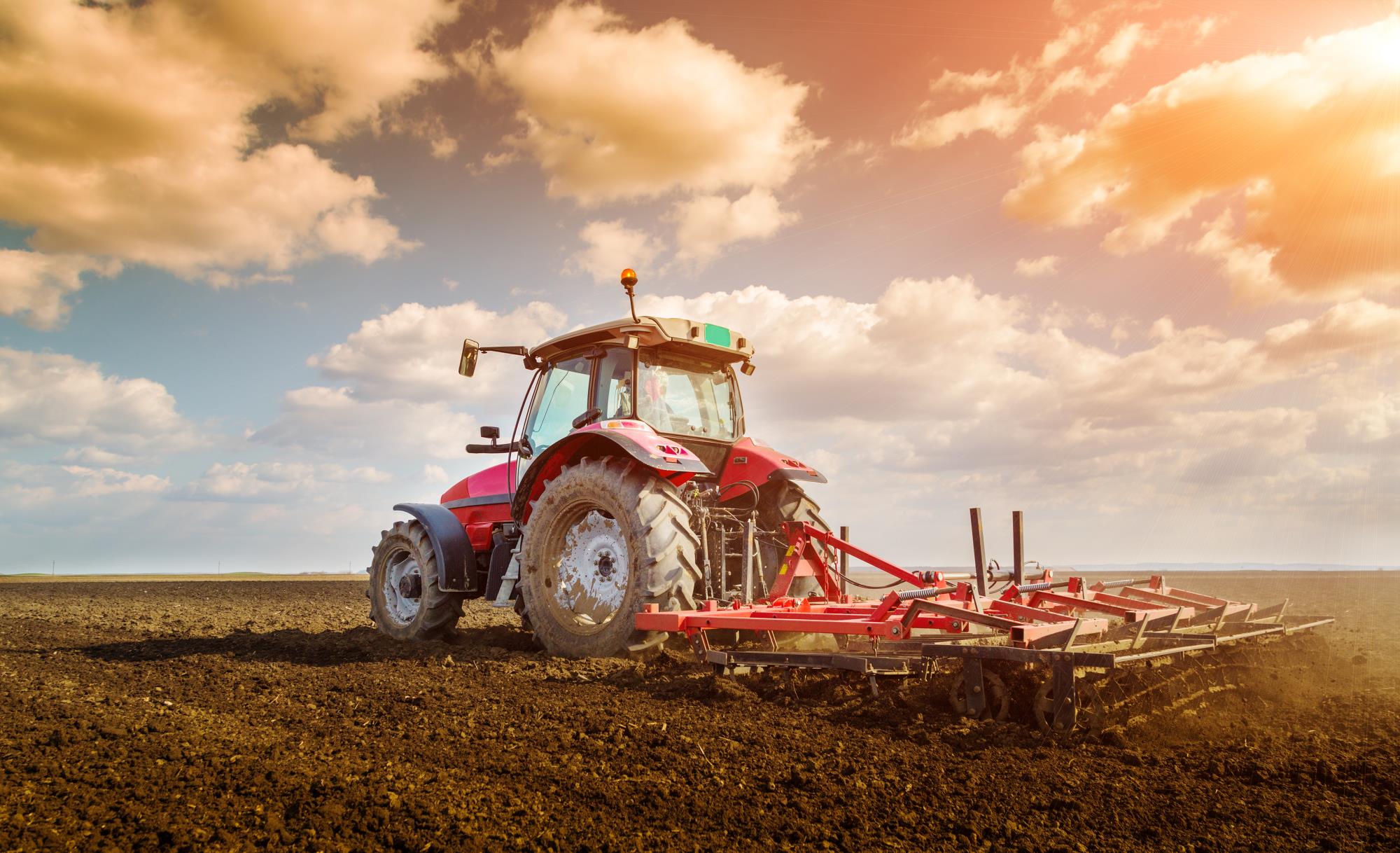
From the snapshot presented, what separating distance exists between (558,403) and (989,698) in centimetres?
389

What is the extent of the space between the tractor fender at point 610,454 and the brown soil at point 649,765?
3.73ft

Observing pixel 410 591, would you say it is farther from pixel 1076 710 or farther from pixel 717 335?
pixel 1076 710

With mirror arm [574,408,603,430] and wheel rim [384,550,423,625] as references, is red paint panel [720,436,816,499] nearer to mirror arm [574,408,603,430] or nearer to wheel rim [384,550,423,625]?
mirror arm [574,408,603,430]

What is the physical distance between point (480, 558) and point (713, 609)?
10.0ft

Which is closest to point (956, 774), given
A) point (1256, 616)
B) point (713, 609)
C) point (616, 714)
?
point (616, 714)

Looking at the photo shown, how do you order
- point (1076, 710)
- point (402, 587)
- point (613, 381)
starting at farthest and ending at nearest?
point (402, 587) < point (613, 381) < point (1076, 710)

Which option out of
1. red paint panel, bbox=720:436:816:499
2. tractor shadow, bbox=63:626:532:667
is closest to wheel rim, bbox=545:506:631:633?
tractor shadow, bbox=63:626:532:667

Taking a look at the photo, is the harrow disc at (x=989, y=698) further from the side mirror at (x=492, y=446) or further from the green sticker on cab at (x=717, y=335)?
the side mirror at (x=492, y=446)

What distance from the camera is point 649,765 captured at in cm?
310

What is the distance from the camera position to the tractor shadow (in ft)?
19.2

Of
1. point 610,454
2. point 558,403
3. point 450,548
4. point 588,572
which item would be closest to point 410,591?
point 450,548

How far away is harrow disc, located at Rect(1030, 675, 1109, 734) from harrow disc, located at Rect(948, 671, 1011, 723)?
12 cm

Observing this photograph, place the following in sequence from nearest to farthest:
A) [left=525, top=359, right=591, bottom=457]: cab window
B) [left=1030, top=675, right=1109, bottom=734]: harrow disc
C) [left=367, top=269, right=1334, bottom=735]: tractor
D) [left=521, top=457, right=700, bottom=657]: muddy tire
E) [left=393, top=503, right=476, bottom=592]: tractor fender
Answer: [left=1030, top=675, right=1109, bottom=734]: harrow disc → [left=367, top=269, right=1334, bottom=735]: tractor → [left=521, top=457, right=700, bottom=657]: muddy tire → [left=525, top=359, right=591, bottom=457]: cab window → [left=393, top=503, right=476, bottom=592]: tractor fender

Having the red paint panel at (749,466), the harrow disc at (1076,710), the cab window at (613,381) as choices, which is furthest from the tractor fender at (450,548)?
the harrow disc at (1076,710)
